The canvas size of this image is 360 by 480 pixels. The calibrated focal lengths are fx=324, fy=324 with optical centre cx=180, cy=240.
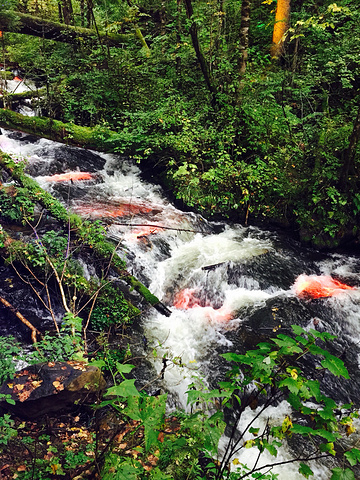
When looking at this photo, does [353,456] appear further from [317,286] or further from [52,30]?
[52,30]

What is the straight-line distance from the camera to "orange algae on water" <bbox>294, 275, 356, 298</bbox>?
7422mm

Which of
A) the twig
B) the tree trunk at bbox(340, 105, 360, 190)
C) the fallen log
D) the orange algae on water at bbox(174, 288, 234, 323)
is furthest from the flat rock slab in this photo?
the fallen log

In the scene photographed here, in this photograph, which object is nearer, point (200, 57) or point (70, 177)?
point (200, 57)

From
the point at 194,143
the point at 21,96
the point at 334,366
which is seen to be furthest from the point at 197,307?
the point at 21,96

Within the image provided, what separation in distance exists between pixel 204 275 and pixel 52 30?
1152 cm

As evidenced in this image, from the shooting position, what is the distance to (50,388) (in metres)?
3.83

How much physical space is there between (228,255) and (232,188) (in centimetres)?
207

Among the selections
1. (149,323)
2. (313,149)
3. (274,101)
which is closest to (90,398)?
(149,323)

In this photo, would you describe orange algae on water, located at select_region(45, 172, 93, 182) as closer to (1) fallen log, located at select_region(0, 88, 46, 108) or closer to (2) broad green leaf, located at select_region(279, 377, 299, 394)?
(1) fallen log, located at select_region(0, 88, 46, 108)

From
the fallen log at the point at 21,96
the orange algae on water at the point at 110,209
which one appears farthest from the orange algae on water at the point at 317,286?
the fallen log at the point at 21,96

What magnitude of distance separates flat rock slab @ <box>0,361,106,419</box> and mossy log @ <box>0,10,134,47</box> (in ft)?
39.2

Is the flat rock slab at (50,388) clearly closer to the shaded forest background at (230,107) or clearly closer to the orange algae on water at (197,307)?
the orange algae on water at (197,307)

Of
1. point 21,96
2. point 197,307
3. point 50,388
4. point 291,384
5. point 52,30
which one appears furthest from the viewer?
point 21,96

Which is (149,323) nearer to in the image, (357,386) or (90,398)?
(90,398)
